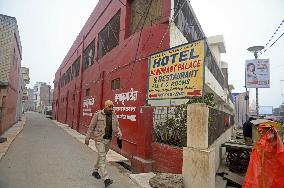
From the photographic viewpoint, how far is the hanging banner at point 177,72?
19.3 feet

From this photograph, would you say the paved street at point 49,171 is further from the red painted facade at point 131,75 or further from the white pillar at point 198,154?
the white pillar at point 198,154

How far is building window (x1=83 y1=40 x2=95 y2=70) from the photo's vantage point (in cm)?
1784

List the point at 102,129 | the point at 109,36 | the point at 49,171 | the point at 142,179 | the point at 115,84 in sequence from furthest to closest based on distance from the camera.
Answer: the point at 109,36
the point at 115,84
the point at 49,171
the point at 142,179
the point at 102,129

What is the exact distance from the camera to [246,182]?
4.50 meters

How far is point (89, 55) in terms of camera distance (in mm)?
19016

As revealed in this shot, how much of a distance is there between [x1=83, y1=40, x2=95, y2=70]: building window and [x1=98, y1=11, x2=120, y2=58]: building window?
2.06 m

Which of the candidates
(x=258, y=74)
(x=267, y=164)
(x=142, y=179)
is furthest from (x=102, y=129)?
(x=258, y=74)

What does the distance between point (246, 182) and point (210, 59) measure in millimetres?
12945

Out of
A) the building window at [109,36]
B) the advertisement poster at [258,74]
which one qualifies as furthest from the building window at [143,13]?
the advertisement poster at [258,74]

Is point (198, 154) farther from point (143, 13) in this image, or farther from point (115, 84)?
point (115, 84)

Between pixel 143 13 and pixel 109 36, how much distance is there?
166 inches

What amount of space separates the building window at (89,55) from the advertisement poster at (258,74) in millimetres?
10434

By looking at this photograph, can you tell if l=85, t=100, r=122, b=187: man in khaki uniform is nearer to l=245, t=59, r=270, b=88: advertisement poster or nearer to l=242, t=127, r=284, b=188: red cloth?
l=242, t=127, r=284, b=188: red cloth

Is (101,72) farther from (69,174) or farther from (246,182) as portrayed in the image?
(246,182)
